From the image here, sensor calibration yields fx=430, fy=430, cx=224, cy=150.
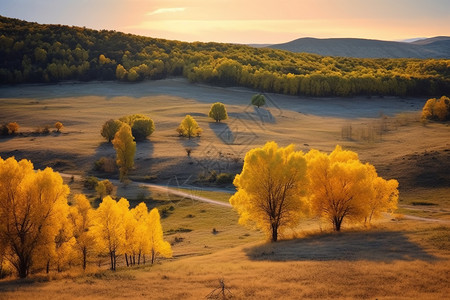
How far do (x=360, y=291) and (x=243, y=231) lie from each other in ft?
107

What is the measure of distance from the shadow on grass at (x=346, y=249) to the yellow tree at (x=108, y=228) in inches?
555

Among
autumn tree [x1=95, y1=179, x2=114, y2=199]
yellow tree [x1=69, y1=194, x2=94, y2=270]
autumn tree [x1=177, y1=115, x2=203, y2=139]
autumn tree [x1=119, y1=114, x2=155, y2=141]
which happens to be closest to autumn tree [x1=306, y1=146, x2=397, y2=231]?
yellow tree [x1=69, y1=194, x2=94, y2=270]

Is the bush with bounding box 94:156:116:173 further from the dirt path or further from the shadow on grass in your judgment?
the shadow on grass

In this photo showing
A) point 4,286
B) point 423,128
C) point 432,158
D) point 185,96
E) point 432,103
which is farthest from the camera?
point 185,96

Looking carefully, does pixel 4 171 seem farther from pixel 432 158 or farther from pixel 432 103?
pixel 432 103

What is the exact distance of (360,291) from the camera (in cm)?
3030

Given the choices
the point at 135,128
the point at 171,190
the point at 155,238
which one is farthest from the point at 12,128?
the point at 155,238

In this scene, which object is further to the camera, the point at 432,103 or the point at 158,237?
the point at 432,103

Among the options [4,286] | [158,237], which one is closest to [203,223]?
[158,237]

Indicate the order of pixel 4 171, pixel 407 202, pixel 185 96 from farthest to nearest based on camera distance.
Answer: pixel 185 96 < pixel 407 202 < pixel 4 171

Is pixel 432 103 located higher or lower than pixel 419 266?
higher

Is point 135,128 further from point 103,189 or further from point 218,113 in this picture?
point 103,189

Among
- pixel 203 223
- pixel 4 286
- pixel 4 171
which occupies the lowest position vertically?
pixel 203 223

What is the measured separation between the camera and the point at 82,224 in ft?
155
